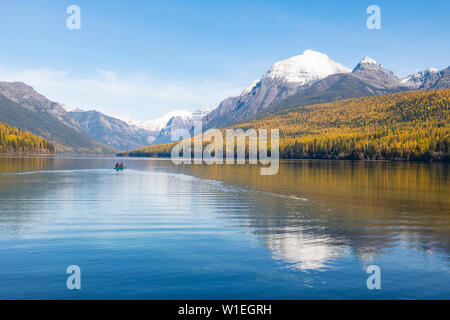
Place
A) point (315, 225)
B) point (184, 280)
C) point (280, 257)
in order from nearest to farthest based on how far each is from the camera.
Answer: point (184, 280)
point (280, 257)
point (315, 225)

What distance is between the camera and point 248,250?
23078mm

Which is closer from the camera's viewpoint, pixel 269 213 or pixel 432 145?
pixel 269 213

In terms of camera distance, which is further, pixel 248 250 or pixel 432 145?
pixel 432 145

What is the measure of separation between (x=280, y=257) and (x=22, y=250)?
14.8 metres

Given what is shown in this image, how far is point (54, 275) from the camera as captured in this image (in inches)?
714

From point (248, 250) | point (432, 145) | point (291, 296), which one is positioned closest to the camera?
point (291, 296)

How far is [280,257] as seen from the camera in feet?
70.4

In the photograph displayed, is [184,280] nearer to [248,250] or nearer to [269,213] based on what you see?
[248,250]
